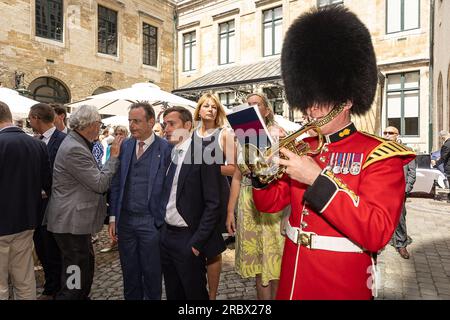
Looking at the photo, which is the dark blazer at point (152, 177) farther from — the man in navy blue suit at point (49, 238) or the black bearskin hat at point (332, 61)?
the black bearskin hat at point (332, 61)

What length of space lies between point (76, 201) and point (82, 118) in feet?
2.70

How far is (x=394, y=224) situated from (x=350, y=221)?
182mm

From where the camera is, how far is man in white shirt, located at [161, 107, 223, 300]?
2656 mm

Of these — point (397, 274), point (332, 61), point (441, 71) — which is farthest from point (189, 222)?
point (441, 71)

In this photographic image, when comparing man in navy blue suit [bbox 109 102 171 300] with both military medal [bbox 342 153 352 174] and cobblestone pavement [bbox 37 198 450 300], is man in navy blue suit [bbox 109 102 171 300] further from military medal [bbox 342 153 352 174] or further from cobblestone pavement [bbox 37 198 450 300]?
military medal [bbox 342 153 352 174]

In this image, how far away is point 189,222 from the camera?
2697 millimetres

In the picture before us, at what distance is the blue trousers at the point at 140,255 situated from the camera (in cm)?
311

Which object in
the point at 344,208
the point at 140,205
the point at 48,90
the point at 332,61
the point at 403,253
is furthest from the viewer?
the point at 48,90

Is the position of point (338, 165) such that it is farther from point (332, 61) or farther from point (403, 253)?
point (403, 253)

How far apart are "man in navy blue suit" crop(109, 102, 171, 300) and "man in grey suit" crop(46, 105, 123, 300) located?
0.21 metres

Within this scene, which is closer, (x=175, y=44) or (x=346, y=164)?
(x=346, y=164)
